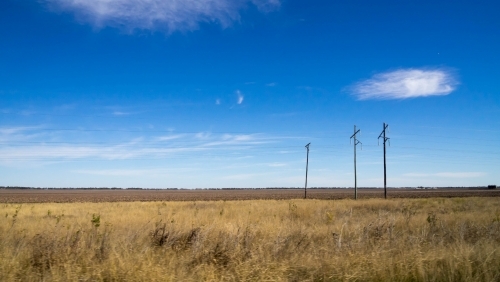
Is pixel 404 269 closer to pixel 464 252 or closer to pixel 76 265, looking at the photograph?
pixel 464 252

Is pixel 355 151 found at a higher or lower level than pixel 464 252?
higher

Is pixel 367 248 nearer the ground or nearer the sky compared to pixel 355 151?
nearer the ground

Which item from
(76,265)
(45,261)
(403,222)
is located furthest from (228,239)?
(403,222)

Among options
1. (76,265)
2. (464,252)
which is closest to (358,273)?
(464,252)

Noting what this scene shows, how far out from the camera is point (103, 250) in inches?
283

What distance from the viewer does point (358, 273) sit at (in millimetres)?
5805

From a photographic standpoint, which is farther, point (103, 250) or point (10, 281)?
point (103, 250)

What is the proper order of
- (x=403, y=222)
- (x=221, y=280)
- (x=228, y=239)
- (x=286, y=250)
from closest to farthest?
(x=221, y=280)
(x=286, y=250)
(x=228, y=239)
(x=403, y=222)

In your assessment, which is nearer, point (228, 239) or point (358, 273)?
point (358, 273)

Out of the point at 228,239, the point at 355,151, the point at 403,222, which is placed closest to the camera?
the point at 228,239

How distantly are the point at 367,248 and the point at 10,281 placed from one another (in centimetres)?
707

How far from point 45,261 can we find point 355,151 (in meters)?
47.4

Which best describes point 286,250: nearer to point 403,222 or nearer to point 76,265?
point 76,265

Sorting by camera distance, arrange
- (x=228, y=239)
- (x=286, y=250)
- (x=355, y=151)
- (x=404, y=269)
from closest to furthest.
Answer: (x=404, y=269)
(x=286, y=250)
(x=228, y=239)
(x=355, y=151)
